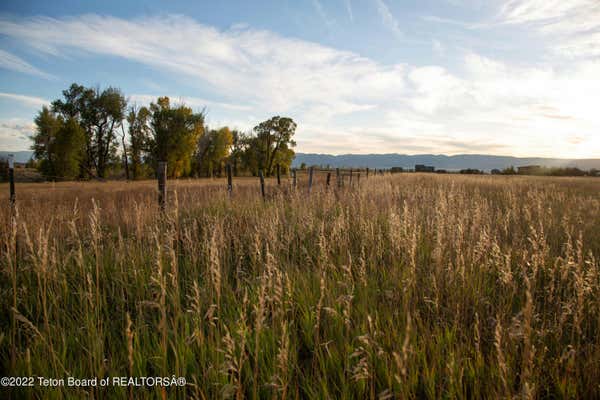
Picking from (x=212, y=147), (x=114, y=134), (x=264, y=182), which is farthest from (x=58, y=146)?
(x=264, y=182)

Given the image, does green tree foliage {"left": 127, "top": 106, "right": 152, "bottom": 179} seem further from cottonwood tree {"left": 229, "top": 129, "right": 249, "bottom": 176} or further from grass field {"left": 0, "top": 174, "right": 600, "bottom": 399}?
grass field {"left": 0, "top": 174, "right": 600, "bottom": 399}

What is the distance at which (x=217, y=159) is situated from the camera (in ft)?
216

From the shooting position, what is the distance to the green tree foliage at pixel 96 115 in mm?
49438

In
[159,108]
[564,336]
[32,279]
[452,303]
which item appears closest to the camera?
[564,336]

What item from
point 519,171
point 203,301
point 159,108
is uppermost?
point 159,108

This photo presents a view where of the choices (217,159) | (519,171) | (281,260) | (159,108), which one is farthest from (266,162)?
(281,260)

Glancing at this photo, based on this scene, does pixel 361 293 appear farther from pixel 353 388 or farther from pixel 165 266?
pixel 165 266

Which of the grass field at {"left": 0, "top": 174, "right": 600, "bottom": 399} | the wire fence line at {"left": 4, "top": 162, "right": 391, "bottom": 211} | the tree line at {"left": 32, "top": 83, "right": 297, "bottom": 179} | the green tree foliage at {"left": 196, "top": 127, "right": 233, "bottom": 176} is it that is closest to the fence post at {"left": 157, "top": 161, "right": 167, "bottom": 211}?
the wire fence line at {"left": 4, "top": 162, "right": 391, "bottom": 211}

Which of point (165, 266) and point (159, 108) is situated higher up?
point (159, 108)

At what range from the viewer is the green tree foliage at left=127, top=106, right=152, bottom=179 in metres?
49.5

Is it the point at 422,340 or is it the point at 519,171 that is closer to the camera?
the point at 422,340

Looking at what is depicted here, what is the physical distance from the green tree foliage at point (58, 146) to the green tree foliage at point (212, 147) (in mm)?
23000

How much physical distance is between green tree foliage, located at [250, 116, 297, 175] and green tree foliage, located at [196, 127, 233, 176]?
748cm

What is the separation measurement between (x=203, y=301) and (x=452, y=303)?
263 centimetres
